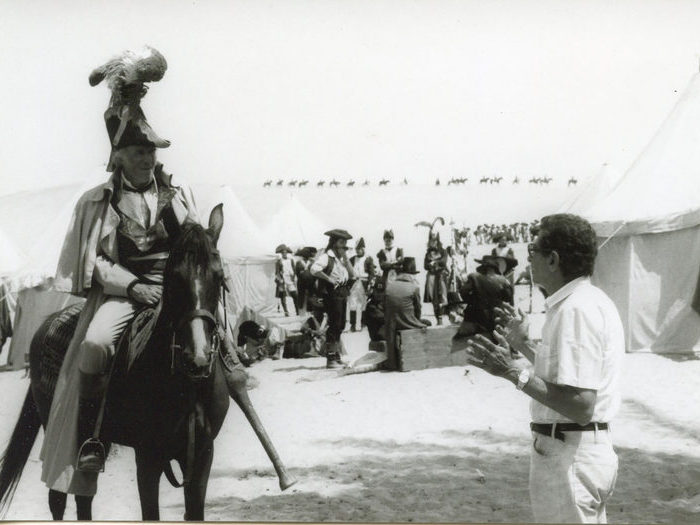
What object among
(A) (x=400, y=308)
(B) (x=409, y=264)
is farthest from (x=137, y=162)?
(A) (x=400, y=308)

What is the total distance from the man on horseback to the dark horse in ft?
0.46

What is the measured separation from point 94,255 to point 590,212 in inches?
153

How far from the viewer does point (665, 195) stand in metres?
→ 6.32

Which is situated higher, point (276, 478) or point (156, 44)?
point (156, 44)

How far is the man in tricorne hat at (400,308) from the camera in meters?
6.91

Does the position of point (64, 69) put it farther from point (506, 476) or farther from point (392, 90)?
point (506, 476)

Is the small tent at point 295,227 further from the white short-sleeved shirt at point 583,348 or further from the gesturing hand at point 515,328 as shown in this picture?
the white short-sleeved shirt at point 583,348

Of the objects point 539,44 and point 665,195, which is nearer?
point 539,44

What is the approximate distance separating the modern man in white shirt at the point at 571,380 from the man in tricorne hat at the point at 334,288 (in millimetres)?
2963

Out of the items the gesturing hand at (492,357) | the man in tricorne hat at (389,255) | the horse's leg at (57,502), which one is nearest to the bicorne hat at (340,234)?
the man in tricorne hat at (389,255)

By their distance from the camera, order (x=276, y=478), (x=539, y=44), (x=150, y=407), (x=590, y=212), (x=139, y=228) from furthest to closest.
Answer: (x=590, y=212), (x=539, y=44), (x=276, y=478), (x=139, y=228), (x=150, y=407)

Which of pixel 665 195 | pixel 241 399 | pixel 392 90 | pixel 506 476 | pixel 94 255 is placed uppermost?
pixel 392 90

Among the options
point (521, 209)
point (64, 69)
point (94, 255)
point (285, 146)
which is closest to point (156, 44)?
point (64, 69)

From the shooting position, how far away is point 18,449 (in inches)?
188
